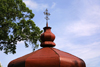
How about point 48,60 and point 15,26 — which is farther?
point 15,26

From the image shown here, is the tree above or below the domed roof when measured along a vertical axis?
above

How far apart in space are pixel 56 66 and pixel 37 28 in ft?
34.1

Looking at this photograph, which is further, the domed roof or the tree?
the tree

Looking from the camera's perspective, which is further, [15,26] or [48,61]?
[15,26]

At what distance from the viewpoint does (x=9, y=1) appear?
19438 mm

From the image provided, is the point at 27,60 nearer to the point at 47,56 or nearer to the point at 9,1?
the point at 47,56

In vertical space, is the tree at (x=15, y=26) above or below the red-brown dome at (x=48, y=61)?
above

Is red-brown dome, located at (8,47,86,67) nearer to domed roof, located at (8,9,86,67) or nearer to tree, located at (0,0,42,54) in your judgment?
domed roof, located at (8,9,86,67)

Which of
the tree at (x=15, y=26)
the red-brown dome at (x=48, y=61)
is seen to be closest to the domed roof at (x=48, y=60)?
the red-brown dome at (x=48, y=61)

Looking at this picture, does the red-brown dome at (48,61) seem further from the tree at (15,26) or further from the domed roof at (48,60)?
the tree at (15,26)

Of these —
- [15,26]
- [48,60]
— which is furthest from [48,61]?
[15,26]

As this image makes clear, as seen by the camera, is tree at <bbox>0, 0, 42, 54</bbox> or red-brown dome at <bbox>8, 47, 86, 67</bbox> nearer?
red-brown dome at <bbox>8, 47, 86, 67</bbox>

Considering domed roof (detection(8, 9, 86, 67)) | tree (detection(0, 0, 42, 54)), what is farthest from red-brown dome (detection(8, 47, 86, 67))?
tree (detection(0, 0, 42, 54))

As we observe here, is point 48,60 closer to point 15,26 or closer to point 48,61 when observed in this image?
point 48,61
